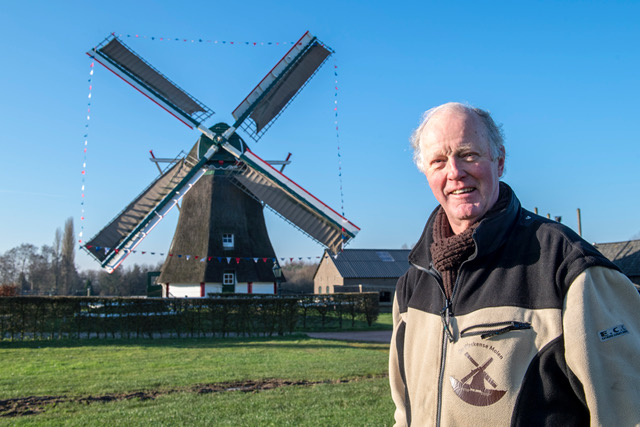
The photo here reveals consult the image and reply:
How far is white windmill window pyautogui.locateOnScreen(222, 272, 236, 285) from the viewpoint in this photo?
22.9 m

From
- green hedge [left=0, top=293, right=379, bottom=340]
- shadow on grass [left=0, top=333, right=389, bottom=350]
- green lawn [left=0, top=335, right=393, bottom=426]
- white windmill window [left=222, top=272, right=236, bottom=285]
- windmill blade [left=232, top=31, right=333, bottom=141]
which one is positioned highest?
windmill blade [left=232, top=31, right=333, bottom=141]

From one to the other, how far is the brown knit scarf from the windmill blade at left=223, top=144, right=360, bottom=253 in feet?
57.8

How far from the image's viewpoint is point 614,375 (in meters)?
1.69

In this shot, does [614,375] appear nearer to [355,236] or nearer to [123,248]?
[355,236]

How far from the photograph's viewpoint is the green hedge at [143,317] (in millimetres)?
16891

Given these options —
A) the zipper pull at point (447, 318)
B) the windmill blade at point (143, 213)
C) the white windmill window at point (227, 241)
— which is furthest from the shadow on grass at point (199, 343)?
the zipper pull at point (447, 318)

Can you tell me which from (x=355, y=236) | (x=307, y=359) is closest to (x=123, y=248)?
(x=355, y=236)

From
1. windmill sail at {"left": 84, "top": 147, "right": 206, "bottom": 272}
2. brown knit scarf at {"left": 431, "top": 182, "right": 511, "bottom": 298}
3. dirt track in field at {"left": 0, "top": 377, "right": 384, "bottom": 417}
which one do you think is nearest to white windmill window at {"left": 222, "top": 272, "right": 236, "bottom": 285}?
windmill sail at {"left": 84, "top": 147, "right": 206, "bottom": 272}

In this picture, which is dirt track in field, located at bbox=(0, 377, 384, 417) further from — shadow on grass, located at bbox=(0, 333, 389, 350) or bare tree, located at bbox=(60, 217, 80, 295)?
bare tree, located at bbox=(60, 217, 80, 295)

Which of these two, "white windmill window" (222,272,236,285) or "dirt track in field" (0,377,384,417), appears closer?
"dirt track in field" (0,377,384,417)

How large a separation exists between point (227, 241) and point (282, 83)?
6.89m

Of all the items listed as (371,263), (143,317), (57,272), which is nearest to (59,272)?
(57,272)

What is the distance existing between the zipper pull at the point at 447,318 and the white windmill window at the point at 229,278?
69.9 ft

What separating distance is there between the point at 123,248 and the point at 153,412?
14.0 meters
